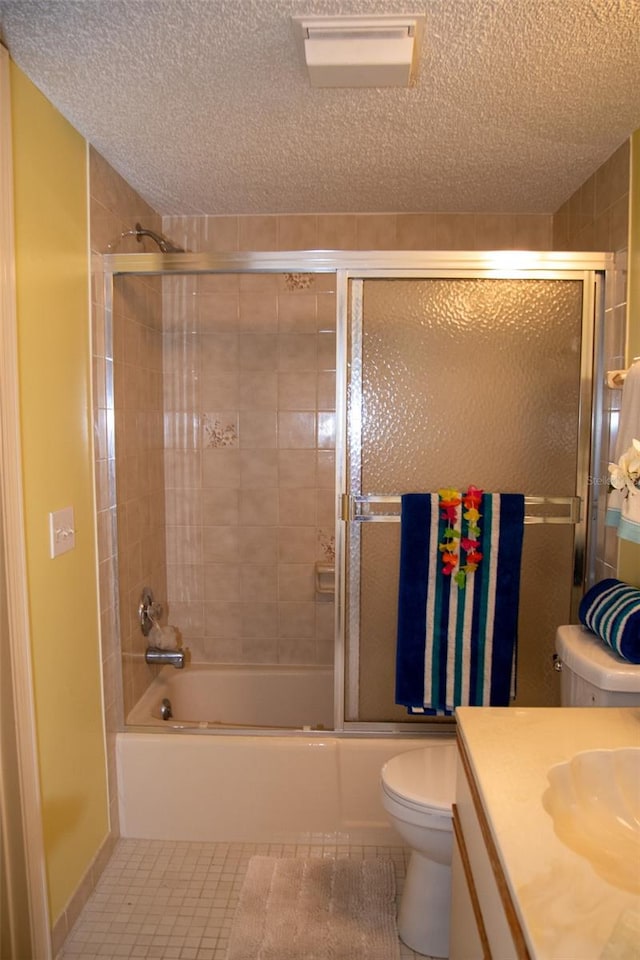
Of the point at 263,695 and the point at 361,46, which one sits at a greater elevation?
the point at 361,46

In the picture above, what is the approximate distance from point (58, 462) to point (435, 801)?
140 centimetres

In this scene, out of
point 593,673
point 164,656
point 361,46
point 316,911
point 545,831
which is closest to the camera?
point 545,831

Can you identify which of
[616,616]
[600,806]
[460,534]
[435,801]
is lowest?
[435,801]

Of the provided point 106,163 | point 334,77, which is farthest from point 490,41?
point 106,163

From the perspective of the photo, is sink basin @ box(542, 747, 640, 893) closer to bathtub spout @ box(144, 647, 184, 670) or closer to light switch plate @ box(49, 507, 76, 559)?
light switch plate @ box(49, 507, 76, 559)

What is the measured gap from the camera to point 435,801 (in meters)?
1.71

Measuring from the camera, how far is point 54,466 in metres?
1.78

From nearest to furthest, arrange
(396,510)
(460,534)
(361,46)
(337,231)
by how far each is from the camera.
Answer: (361,46) → (460,534) → (396,510) → (337,231)

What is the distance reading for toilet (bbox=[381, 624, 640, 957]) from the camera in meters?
1.67

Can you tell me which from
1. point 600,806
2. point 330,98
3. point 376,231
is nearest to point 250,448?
point 376,231

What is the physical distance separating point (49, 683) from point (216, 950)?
89 cm

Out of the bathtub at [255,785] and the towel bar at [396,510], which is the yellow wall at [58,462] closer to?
the bathtub at [255,785]

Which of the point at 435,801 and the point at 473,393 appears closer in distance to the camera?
the point at 435,801

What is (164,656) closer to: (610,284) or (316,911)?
(316,911)
